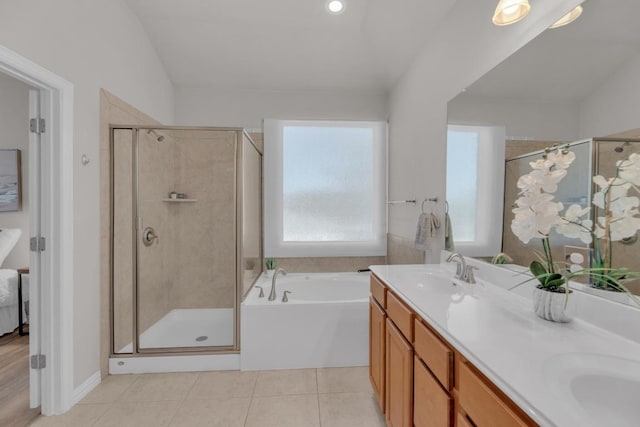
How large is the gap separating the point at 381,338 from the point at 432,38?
2314mm

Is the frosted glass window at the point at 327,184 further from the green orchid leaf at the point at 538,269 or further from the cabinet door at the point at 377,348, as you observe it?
the green orchid leaf at the point at 538,269

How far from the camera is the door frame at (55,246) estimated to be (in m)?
1.70

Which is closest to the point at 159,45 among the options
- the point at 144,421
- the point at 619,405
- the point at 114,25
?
the point at 114,25

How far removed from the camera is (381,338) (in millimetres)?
1606

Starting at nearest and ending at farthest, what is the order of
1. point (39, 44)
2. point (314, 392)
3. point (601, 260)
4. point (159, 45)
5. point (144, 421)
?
point (601, 260) → point (39, 44) → point (144, 421) → point (314, 392) → point (159, 45)

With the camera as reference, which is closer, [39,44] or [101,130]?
[39,44]

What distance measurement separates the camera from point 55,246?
5.62 feet

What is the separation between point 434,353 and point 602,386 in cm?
44

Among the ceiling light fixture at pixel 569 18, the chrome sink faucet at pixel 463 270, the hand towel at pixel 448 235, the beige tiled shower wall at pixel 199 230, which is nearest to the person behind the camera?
the ceiling light fixture at pixel 569 18

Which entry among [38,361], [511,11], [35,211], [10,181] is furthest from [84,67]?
[511,11]

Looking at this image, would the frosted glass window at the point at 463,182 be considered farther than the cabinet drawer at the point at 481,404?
Yes

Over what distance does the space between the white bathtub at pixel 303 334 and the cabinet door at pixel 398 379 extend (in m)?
0.78

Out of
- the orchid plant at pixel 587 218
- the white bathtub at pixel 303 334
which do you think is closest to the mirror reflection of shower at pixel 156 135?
the white bathtub at pixel 303 334

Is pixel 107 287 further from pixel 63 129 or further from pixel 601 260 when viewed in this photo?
pixel 601 260
